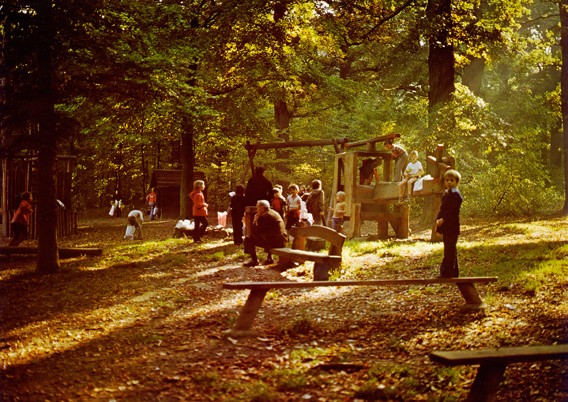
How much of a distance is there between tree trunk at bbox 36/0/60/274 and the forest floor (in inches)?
Result: 22.6

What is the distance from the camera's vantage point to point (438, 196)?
13953 mm

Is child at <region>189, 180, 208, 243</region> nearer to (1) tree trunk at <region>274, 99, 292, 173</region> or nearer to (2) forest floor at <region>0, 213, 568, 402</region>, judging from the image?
(2) forest floor at <region>0, 213, 568, 402</region>

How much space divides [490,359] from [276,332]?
3.14 m

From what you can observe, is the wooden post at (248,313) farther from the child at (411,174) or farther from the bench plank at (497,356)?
the child at (411,174)

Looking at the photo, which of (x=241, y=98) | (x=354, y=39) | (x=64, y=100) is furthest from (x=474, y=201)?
(x=64, y=100)

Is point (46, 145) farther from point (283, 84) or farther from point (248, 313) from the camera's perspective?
point (283, 84)

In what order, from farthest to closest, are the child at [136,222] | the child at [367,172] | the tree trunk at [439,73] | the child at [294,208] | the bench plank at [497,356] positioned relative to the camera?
the child at [136,222]
the tree trunk at [439,73]
the child at [367,172]
the child at [294,208]
the bench plank at [497,356]

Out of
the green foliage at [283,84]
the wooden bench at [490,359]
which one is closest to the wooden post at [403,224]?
the green foliage at [283,84]

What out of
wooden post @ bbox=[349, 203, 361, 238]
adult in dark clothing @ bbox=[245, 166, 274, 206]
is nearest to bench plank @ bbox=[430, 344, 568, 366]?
adult in dark clothing @ bbox=[245, 166, 274, 206]

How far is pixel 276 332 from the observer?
6422 millimetres

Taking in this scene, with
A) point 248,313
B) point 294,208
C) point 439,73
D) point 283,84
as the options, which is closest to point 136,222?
point 294,208

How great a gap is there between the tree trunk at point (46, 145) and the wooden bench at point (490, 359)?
8754 mm

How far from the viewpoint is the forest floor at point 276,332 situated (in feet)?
15.3

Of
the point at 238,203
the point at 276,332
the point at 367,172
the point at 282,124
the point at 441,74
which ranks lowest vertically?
the point at 276,332
